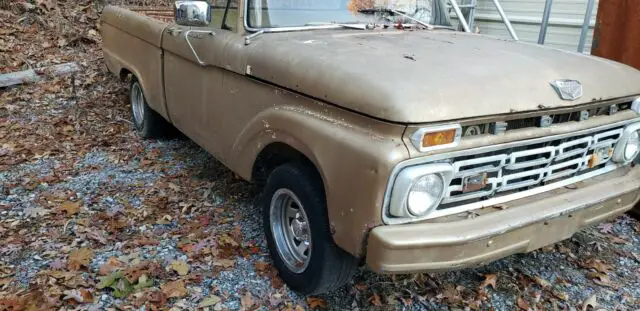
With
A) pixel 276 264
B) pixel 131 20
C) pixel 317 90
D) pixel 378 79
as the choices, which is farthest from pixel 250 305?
pixel 131 20

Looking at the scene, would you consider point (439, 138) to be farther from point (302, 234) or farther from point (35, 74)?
point (35, 74)

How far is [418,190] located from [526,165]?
66 centimetres

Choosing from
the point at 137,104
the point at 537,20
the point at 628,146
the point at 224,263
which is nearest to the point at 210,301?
the point at 224,263

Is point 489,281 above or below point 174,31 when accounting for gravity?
below

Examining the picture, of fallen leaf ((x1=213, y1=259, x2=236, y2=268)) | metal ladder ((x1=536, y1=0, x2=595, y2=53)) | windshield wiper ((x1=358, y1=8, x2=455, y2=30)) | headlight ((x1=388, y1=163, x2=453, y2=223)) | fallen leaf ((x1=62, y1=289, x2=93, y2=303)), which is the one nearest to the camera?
headlight ((x1=388, y1=163, x2=453, y2=223))

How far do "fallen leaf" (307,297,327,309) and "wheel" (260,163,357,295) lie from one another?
0.34 ft

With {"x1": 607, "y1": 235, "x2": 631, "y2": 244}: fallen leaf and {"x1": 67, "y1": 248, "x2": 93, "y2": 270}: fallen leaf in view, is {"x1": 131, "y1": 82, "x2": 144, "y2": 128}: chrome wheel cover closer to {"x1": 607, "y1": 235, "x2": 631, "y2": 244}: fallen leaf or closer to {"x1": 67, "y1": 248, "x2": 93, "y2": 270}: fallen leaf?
{"x1": 67, "y1": 248, "x2": 93, "y2": 270}: fallen leaf

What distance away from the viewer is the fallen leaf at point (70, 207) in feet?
13.2

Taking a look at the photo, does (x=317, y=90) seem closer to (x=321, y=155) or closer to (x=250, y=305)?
(x=321, y=155)

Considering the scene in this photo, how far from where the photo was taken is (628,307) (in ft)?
10.3

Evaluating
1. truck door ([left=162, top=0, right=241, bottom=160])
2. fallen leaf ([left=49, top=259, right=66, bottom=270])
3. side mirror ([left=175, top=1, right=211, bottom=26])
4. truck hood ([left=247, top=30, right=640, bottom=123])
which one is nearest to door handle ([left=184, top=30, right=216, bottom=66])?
truck door ([left=162, top=0, right=241, bottom=160])

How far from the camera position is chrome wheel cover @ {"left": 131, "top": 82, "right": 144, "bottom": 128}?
5695mm

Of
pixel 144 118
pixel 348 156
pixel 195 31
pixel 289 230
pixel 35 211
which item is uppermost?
pixel 195 31

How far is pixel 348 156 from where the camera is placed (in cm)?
236
